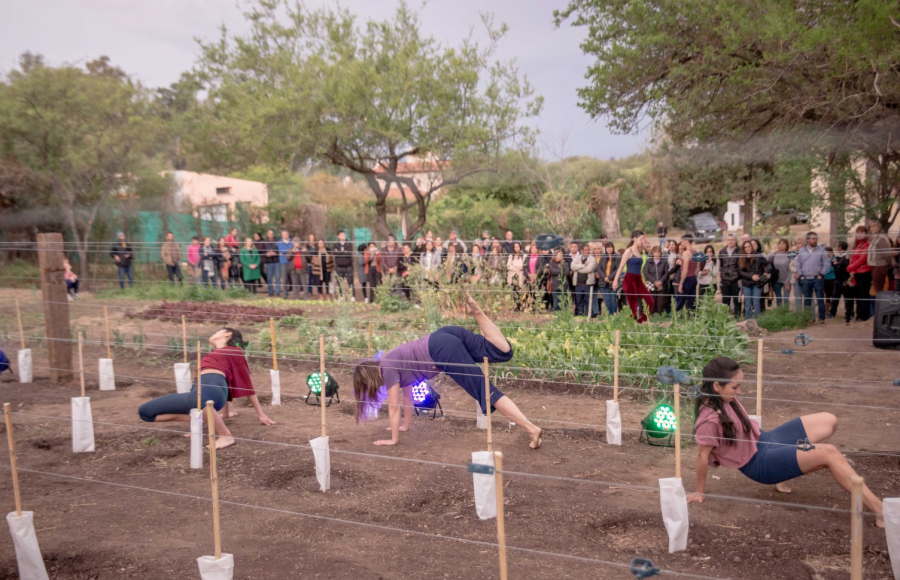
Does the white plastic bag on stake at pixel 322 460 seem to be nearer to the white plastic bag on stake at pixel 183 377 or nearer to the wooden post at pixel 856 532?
the wooden post at pixel 856 532

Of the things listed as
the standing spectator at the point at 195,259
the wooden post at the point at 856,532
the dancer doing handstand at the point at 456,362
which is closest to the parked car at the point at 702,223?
the standing spectator at the point at 195,259

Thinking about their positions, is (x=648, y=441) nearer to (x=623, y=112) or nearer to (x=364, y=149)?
(x=623, y=112)

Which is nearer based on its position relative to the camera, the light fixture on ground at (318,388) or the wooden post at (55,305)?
the light fixture on ground at (318,388)

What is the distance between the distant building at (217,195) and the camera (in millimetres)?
22109

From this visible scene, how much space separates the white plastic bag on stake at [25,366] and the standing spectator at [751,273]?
1050 cm

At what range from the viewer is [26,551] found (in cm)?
389

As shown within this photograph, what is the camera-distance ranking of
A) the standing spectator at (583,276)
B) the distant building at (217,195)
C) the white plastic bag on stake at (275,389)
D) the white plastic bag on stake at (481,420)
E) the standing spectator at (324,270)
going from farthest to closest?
the distant building at (217,195) → the standing spectator at (324,270) → the standing spectator at (583,276) → the white plastic bag on stake at (275,389) → the white plastic bag on stake at (481,420)

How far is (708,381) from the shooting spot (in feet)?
14.4

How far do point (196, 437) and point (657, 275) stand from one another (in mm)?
8142

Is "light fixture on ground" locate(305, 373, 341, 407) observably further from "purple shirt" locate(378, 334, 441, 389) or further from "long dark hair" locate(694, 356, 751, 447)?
"long dark hair" locate(694, 356, 751, 447)

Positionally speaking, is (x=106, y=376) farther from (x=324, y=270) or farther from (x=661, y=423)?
(x=324, y=270)

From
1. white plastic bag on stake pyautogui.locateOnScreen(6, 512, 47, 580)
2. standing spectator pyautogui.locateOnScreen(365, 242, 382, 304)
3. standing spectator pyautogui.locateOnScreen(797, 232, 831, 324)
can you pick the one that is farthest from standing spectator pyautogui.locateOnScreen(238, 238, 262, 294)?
white plastic bag on stake pyautogui.locateOnScreen(6, 512, 47, 580)

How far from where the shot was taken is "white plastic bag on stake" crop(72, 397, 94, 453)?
6039 millimetres

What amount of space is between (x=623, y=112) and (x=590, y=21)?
1523 mm
